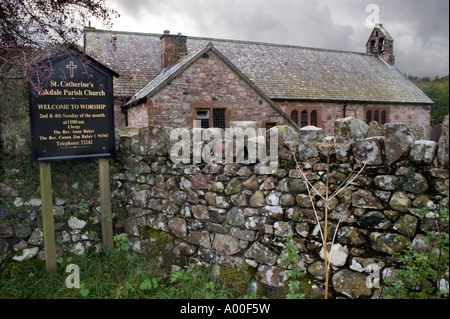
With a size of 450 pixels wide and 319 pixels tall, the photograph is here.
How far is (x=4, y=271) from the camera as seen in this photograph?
4984 millimetres

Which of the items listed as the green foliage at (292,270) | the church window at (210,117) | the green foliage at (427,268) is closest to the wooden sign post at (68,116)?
the green foliage at (292,270)

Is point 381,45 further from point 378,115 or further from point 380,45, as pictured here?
point 378,115

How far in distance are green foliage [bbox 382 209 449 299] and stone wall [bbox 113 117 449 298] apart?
0.10 m

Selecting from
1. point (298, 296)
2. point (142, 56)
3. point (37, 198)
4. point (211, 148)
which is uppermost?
point (142, 56)

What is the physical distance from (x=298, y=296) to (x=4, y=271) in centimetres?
399

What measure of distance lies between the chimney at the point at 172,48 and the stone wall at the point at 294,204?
12510 mm

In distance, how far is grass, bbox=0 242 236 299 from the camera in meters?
4.44

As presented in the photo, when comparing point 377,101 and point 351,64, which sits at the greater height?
point 351,64

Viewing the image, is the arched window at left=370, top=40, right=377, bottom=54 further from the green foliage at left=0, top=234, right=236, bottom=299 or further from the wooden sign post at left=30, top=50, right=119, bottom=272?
the green foliage at left=0, top=234, right=236, bottom=299

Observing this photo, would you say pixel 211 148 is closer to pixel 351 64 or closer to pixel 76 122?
pixel 76 122

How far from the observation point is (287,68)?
2347 cm

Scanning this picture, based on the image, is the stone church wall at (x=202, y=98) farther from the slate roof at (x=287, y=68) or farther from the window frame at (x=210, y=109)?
the slate roof at (x=287, y=68)
